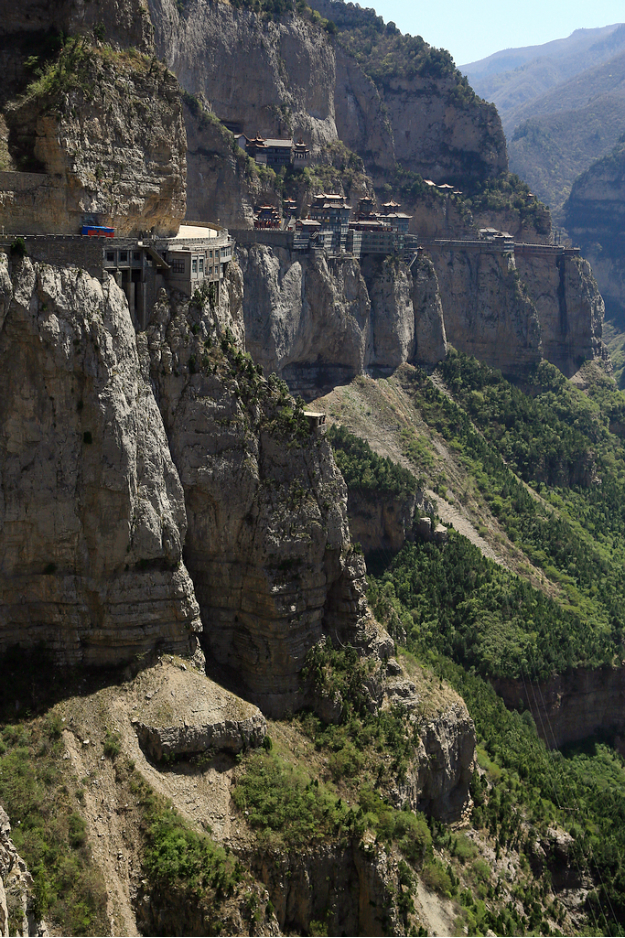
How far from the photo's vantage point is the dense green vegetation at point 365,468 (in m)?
87.0

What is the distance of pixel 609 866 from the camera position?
57.6 meters

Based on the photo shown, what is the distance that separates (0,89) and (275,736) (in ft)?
106

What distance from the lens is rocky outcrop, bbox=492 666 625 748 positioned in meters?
77.6

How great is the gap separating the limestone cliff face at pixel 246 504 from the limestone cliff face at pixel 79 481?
114 inches

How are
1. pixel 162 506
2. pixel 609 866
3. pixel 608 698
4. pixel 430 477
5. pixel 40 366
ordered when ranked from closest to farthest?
pixel 40 366
pixel 162 506
pixel 609 866
pixel 608 698
pixel 430 477

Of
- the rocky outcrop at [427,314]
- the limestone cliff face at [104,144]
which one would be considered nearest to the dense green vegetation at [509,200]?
the rocky outcrop at [427,314]

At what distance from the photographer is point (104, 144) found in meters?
45.1

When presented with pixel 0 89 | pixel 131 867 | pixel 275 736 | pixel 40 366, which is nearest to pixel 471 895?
A: pixel 275 736

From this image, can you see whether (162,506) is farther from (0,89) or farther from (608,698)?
(608,698)

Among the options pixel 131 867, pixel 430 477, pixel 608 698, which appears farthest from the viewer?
pixel 430 477

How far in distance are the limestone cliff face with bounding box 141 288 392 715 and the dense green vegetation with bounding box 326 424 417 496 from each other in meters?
33.6

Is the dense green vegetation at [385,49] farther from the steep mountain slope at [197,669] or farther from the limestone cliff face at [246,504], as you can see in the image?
the limestone cliff face at [246,504]

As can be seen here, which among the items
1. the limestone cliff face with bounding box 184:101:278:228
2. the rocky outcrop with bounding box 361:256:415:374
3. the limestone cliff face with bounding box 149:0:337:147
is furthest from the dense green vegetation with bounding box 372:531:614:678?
the limestone cliff face with bounding box 149:0:337:147

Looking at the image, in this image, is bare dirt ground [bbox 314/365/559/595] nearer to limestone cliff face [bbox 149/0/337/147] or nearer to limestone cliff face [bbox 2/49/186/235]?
limestone cliff face [bbox 149/0/337/147]
